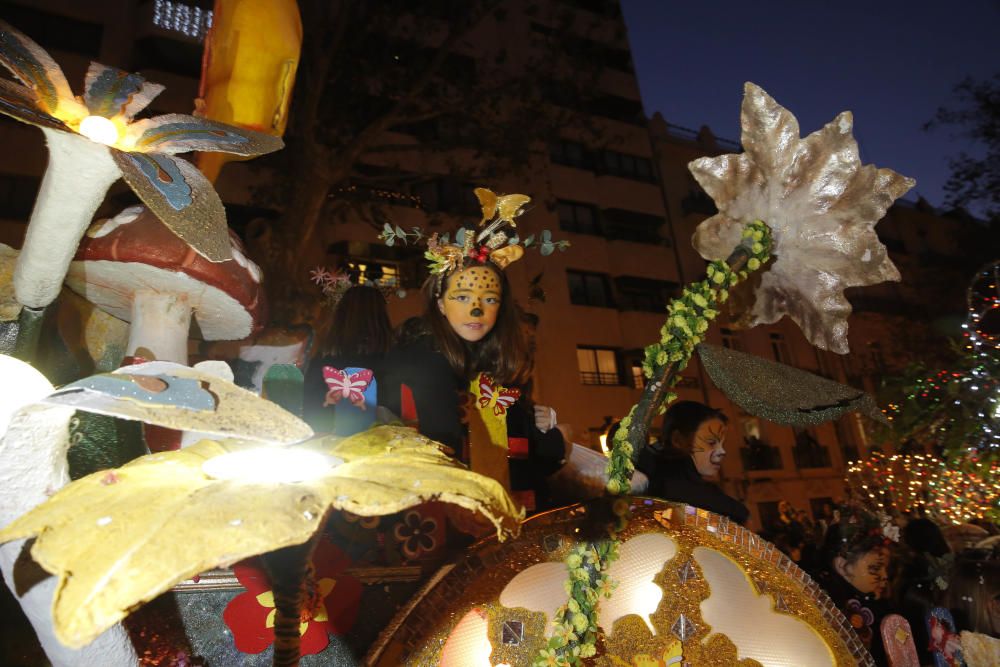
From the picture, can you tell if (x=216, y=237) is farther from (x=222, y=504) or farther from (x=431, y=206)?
(x=431, y=206)

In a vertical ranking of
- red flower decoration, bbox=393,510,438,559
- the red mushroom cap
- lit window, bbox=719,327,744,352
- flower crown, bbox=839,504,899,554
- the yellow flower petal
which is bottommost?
flower crown, bbox=839,504,899,554

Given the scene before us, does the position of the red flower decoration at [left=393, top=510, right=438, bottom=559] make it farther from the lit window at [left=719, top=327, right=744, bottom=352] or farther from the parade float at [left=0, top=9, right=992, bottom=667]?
the lit window at [left=719, top=327, right=744, bottom=352]

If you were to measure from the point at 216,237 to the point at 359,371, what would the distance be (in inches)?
39.9

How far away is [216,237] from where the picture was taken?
1567mm

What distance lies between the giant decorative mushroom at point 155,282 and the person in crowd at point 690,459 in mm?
2338

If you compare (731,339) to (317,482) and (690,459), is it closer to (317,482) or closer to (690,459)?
(690,459)

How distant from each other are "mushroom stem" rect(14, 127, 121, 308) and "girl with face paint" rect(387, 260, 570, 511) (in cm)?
151

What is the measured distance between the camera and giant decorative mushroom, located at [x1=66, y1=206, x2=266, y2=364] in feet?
6.58

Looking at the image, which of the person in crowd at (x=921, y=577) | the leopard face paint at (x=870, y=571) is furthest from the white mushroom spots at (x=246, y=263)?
the person in crowd at (x=921, y=577)

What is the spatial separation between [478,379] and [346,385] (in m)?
0.83

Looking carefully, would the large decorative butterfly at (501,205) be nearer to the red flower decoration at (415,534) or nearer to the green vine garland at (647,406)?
the green vine garland at (647,406)

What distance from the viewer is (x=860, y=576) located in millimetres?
4062

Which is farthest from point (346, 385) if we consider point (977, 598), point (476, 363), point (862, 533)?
point (977, 598)

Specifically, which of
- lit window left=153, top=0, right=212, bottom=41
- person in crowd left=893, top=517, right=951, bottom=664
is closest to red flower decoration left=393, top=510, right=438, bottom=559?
person in crowd left=893, top=517, right=951, bottom=664
